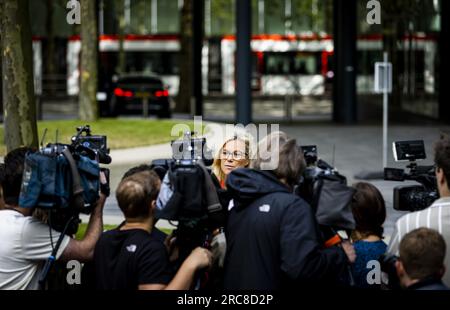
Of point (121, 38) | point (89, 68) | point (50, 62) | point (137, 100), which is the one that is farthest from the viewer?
point (50, 62)

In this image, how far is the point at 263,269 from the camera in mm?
5500

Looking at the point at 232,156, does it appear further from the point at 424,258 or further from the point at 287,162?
the point at 424,258

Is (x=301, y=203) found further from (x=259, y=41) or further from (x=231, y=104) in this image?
(x=259, y=41)

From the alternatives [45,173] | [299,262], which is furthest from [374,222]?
[45,173]

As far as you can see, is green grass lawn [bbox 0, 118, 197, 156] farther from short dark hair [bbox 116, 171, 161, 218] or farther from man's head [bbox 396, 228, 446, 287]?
man's head [bbox 396, 228, 446, 287]

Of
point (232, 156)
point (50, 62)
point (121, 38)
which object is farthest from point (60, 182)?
point (50, 62)

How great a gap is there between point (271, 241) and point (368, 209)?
793mm

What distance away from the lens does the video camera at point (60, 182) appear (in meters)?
5.48

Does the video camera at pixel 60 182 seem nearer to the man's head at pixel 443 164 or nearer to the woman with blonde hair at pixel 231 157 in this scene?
the man's head at pixel 443 164

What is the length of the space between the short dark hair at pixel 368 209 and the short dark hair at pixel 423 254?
934mm

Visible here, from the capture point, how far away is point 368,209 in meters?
6.02

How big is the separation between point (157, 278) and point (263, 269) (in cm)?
53

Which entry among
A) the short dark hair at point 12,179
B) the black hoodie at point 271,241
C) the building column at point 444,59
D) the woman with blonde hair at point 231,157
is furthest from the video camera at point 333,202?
the building column at point 444,59

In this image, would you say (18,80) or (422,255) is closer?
(422,255)
